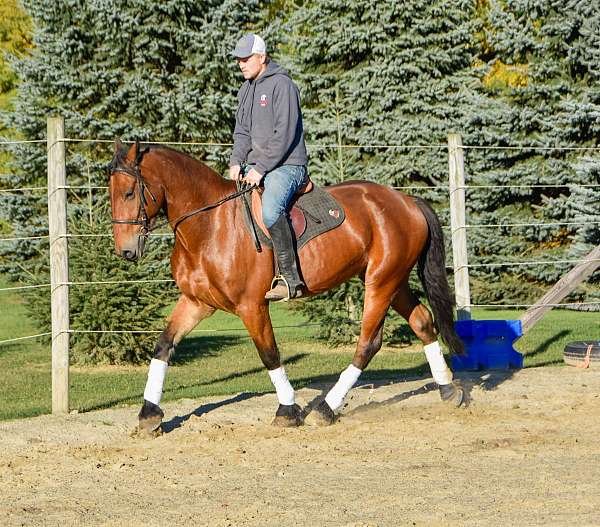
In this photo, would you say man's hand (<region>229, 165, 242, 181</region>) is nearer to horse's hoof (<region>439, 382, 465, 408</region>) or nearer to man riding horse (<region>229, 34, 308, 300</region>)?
man riding horse (<region>229, 34, 308, 300</region>)

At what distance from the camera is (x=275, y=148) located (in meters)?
7.23

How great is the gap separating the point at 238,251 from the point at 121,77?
58.6 feet

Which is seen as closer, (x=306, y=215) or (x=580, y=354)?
(x=306, y=215)

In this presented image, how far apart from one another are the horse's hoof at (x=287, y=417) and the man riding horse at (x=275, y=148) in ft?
2.79

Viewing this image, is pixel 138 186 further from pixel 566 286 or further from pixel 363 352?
pixel 566 286

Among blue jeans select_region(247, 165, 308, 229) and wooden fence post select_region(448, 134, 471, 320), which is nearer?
blue jeans select_region(247, 165, 308, 229)

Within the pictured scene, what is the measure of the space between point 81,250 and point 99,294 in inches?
27.9

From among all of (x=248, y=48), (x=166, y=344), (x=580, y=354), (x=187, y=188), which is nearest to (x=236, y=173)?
→ (x=187, y=188)

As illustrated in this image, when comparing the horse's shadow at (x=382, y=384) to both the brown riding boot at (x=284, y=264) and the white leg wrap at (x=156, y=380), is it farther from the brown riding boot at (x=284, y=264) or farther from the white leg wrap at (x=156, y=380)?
the brown riding boot at (x=284, y=264)

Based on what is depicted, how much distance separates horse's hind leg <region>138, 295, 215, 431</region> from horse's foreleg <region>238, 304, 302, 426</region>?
1.26ft

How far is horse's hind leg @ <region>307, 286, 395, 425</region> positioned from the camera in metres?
7.59

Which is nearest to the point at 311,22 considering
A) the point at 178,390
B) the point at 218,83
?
the point at 218,83

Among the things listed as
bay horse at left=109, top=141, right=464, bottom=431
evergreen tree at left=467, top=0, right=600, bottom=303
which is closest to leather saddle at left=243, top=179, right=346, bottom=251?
bay horse at left=109, top=141, right=464, bottom=431

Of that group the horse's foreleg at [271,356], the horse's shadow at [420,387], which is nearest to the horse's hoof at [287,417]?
the horse's foreleg at [271,356]
